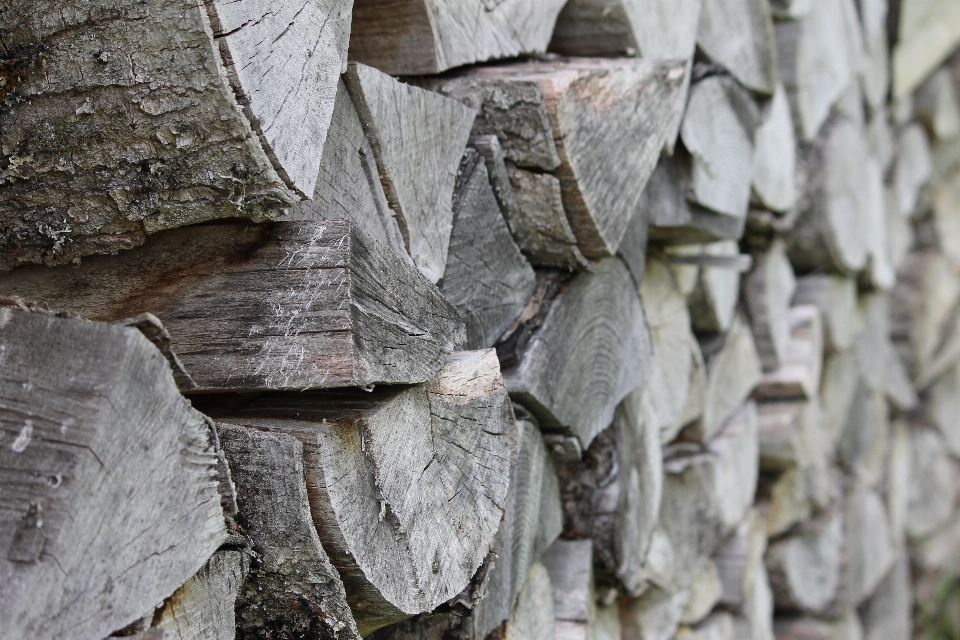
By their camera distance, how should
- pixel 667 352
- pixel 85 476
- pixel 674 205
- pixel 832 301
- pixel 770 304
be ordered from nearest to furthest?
pixel 85 476 → pixel 674 205 → pixel 667 352 → pixel 770 304 → pixel 832 301

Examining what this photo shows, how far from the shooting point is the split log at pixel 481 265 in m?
0.96

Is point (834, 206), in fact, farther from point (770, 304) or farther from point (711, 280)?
point (711, 280)

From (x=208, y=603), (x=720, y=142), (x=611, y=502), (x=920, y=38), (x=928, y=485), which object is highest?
(x=920, y=38)

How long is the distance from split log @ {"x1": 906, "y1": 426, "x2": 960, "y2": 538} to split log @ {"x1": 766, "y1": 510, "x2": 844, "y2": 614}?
1.15 meters

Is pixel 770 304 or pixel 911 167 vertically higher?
pixel 911 167

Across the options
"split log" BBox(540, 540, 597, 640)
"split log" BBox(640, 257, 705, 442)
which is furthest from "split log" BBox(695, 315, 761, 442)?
"split log" BBox(540, 540, 597, 640)

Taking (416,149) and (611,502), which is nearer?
(416,149)

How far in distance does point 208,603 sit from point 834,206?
6.91ft

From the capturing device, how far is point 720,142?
1546 mm

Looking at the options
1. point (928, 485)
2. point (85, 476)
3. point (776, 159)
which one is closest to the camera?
point (85, 476)

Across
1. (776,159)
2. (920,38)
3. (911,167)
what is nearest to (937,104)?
(911,167)

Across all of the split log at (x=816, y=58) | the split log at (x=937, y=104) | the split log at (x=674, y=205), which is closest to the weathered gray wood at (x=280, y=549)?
the split log at (x=674, y=205)

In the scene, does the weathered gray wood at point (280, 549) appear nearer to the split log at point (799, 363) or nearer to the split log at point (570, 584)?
the split log at point (570, 584)

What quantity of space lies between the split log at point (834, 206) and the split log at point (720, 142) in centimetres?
71
